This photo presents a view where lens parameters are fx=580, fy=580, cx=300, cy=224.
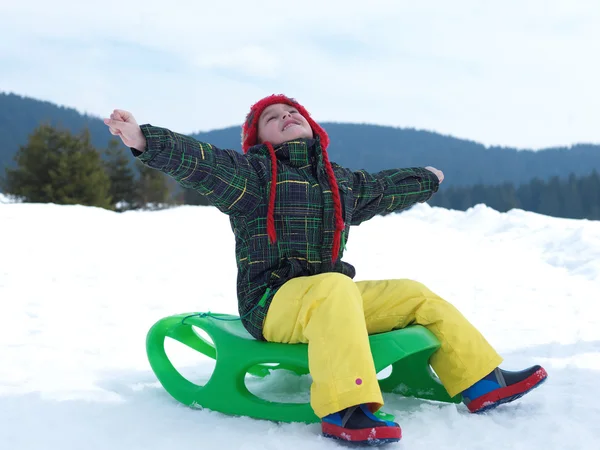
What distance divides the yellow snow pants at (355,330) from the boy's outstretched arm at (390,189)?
0.35 metres

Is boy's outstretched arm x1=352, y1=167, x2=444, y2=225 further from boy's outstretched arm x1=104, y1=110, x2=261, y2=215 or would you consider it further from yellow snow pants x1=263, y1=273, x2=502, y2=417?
boy's outstretched arm x1=104, y1=110, x2=261, y2=215

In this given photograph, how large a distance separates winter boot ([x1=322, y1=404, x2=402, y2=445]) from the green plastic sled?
20cm

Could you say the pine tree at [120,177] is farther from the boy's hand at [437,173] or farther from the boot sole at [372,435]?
the boot sole at [372,435]

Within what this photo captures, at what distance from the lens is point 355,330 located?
69.9 inches

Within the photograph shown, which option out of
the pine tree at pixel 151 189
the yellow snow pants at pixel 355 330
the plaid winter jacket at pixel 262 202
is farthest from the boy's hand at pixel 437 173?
the pine tree at pixel 151 189

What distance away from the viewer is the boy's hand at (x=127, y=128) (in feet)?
6.13

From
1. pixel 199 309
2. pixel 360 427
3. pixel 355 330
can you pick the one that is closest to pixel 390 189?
pixel 355 330

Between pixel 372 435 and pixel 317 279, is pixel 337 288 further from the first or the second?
pixel 372 435

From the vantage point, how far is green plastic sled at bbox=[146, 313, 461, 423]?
197 centimetres

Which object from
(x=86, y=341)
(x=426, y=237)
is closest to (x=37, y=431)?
(x=86, y=341)

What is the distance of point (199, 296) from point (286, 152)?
8.16ft

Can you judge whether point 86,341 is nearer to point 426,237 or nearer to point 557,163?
point 426,237

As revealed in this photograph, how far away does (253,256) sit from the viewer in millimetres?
2137

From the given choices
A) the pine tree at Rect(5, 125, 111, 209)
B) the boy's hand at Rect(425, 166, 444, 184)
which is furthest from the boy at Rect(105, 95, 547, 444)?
the pine tree at Rect(5, 125, 111, 209)
